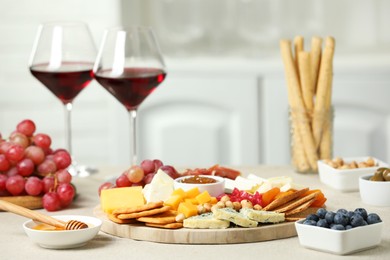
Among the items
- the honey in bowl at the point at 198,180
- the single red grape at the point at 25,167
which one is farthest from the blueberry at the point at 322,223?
the single red grape at the point at 25,167

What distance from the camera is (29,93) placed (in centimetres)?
360

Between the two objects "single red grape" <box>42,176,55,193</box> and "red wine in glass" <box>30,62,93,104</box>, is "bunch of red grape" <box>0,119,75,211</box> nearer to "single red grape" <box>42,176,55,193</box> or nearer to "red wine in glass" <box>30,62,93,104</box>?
"single red grape" <box>42,176,55,193</box>

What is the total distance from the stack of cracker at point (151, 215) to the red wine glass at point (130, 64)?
418 mm

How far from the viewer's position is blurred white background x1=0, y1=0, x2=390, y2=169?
3.42 m

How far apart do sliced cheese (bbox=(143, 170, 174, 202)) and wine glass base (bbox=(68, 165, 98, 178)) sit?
53cm

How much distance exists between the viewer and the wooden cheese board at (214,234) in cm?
140

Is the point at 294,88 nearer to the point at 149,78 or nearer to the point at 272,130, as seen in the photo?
the point at 149,78

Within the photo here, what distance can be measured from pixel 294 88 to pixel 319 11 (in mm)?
1618

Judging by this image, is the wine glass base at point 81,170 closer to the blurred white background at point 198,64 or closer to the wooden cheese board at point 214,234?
the wooden cheese board at point 214,234

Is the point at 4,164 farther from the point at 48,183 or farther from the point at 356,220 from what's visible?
the point at 356,220

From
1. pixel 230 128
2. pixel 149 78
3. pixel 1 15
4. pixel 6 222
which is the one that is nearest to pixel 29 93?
pixel 1 15

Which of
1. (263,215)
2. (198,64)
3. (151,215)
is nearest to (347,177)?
(263,215)

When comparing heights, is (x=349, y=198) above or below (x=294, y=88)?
below

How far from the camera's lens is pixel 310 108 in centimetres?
202
